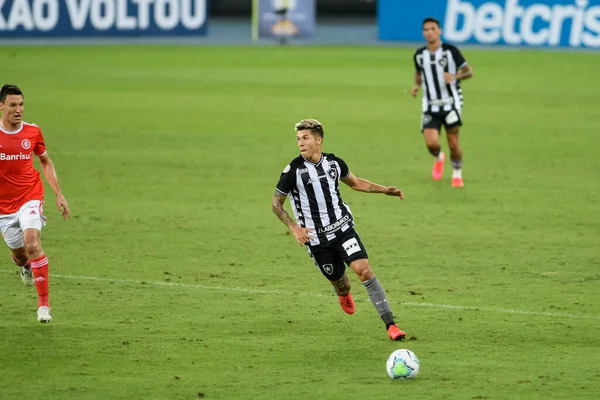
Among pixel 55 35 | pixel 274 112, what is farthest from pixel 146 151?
pixel 55 35

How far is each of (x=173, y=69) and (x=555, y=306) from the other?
24067mm

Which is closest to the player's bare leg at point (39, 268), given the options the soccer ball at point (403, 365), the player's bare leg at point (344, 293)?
the player's bare leg at point (344, 293)

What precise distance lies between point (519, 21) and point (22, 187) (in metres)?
30.6

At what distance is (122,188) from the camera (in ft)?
58.4

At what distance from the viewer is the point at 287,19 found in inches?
1665

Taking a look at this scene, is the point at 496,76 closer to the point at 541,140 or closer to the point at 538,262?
the point at 541,140

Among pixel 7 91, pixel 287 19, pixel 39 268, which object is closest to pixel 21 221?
pixel 39 268

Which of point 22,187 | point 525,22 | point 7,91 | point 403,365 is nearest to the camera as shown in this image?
point 403,365

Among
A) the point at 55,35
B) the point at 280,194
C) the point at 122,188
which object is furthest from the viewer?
the point at 55,35

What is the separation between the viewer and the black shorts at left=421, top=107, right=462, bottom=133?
58.7 feet

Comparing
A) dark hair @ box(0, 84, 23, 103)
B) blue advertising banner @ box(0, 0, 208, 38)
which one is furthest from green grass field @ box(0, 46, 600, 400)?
blue advertising banner @ box(0, 0, 208, 38)

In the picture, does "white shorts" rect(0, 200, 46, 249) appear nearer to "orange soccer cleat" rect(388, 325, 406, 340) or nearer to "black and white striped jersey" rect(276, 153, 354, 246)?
"black and white striped jersey" rect(276, 153, 354, 246)

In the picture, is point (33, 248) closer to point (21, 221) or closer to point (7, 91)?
point (21, 221)

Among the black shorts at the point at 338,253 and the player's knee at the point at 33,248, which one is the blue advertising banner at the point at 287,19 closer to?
the player's knee at the point at 33,248
